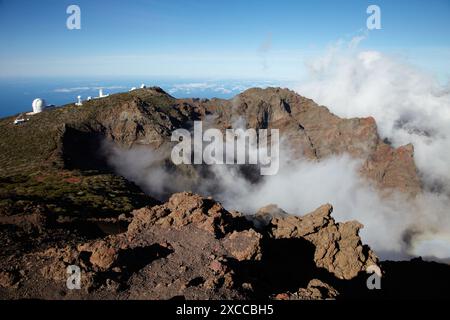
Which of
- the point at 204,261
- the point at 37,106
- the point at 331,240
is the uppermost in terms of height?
the point at 37,106

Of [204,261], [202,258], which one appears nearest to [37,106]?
[202,258]

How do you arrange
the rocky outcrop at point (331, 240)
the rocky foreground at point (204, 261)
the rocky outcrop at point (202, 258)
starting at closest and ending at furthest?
1. the rocky foreground at point (204, 261)
2. the rocky outcrop at point (202, 258)
3. the rocky outcrop at point (331, 240)

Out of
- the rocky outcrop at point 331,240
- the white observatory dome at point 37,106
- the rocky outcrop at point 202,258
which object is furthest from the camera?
the white observatory dome at point 37,106

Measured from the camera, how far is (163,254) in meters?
29.3

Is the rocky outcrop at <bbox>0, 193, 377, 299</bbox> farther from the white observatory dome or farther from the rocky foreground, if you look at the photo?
the white observatory dome

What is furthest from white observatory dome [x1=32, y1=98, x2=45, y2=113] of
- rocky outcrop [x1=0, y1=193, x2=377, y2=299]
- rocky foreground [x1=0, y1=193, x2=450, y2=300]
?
rocky outcrop [x1=0, y1=193, x2=377, y2=299]

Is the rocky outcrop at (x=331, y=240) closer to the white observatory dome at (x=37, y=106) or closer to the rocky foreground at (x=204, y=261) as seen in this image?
the rocky foreground at (x=204, y=261)

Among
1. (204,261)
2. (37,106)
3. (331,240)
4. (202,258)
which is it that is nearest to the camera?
(204,261)

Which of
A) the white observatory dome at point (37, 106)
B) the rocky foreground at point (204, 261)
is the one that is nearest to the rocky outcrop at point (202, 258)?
the rocky foreground at point (204, 261)

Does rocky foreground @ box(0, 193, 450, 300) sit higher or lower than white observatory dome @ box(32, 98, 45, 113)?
lower

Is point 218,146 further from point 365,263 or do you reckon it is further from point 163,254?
point 163,254

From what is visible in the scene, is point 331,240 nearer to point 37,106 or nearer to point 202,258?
point 202,258
